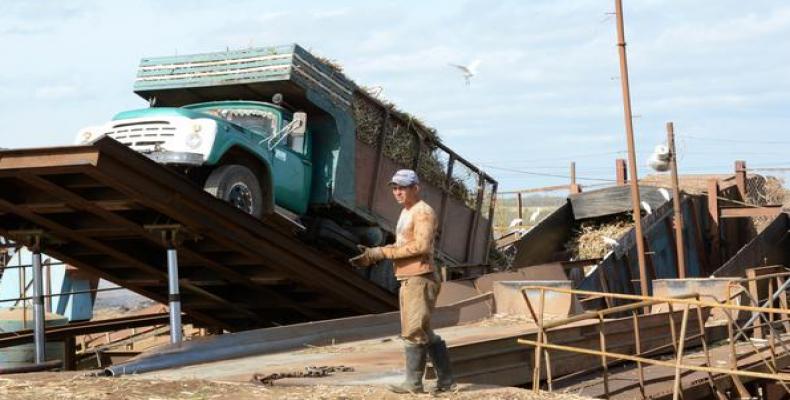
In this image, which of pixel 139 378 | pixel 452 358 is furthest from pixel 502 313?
pixel 139 378

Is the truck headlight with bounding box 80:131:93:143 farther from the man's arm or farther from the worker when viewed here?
the man's arm

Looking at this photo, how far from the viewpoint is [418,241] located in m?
7.59

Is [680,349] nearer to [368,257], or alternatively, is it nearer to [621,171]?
[368,257]

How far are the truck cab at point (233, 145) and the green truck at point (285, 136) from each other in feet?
0.04

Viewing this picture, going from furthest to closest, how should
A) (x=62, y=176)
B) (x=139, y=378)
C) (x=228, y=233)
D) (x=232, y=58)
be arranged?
(x=232, y=58) < (x=228, y=233) < (x=62, y=176) < (x=139, y=378)

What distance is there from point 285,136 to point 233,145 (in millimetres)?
1230

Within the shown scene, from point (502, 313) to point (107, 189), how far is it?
16.5ft

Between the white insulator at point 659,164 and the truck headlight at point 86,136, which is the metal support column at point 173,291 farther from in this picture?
the white insulator at point 659,164

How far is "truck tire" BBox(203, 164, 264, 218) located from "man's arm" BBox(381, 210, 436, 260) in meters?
4.09

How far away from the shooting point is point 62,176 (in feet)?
34.9

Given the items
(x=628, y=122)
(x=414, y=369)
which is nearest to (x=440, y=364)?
(x=414, y=369)

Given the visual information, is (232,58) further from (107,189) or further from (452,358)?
(452,358)

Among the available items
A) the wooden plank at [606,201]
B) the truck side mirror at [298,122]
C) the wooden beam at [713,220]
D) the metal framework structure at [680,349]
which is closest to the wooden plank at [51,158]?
the truck side mirror at [298,122]

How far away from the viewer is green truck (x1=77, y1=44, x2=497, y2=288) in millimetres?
11531
